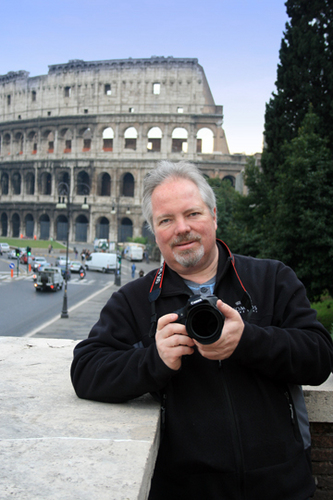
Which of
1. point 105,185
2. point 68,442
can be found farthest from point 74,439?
point 105,185

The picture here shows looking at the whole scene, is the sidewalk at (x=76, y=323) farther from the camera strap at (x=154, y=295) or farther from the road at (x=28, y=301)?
the camera strap at (x=154, y=295)

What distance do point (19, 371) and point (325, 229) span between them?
996cm

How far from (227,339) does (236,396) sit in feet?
0.92

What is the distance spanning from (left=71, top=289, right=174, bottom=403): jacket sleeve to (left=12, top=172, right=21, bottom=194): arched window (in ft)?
184

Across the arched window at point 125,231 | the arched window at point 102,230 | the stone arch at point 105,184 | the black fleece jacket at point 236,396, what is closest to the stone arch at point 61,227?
the arched window at point 102,230

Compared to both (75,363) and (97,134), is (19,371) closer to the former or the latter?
(75,363)

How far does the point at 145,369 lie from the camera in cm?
166

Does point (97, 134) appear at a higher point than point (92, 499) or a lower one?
higher

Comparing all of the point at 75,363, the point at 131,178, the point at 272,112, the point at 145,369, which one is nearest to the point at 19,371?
the point at 75,363

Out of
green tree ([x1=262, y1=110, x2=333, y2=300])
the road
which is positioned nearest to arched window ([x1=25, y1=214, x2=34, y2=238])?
the road

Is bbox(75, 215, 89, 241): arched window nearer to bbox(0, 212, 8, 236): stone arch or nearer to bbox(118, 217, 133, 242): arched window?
bbox(118, 217, 133, 242): arched window

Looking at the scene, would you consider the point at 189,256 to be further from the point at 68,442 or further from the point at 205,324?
the point at 68,442

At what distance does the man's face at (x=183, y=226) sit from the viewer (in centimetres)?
195

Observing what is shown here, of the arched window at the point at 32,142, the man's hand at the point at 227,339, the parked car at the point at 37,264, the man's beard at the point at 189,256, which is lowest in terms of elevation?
the parked car at the point at 37,264
